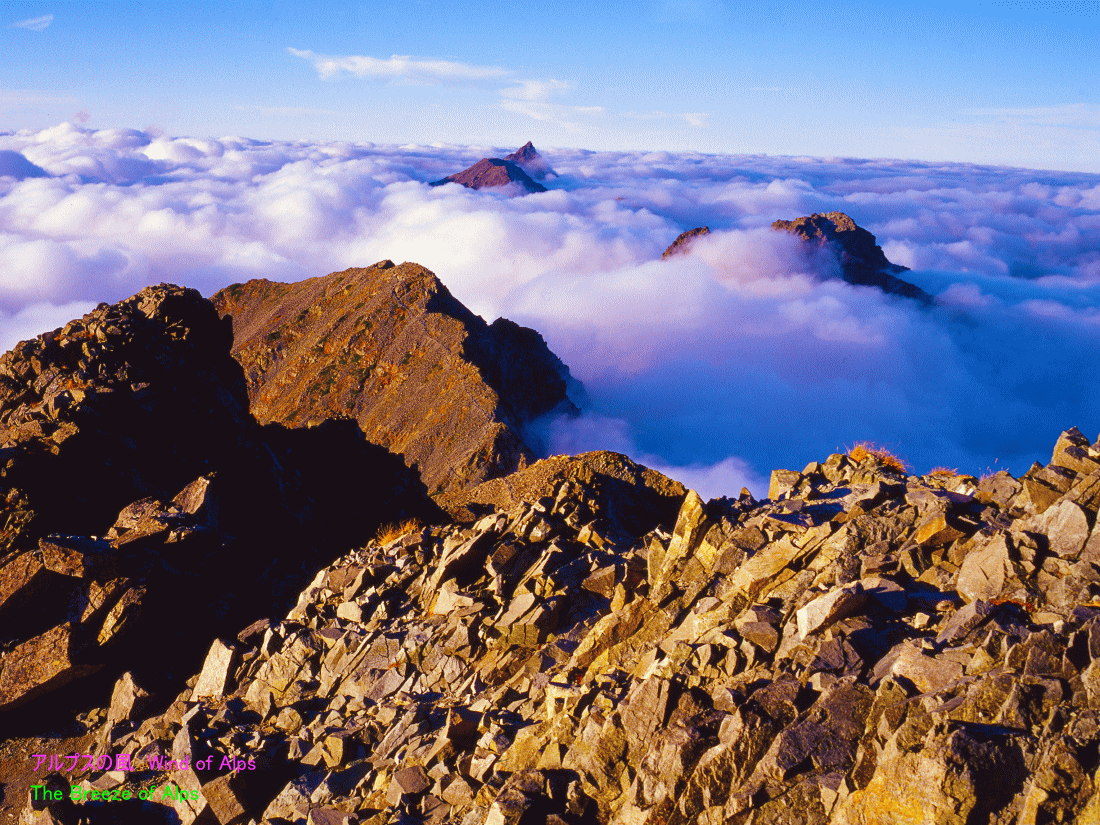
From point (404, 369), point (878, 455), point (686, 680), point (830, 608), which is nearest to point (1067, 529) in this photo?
point (830, 608)

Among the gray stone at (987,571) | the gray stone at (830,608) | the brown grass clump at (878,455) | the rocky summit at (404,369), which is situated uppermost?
the gray stone at (987,571)

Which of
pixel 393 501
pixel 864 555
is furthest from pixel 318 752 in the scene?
pixel 393 501

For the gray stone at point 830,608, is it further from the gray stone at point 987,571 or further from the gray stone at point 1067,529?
the gray stone at point 1067,529

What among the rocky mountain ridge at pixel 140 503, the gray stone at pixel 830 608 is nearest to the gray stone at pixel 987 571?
the gray stone at pixel 830 608

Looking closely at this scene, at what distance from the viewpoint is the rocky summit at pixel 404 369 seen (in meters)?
61.0

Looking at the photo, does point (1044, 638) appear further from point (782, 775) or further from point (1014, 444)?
point (1014, 444)

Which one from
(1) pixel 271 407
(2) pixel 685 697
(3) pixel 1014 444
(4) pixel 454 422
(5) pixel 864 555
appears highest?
(5) pixel 864 555

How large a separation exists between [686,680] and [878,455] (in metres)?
13.4

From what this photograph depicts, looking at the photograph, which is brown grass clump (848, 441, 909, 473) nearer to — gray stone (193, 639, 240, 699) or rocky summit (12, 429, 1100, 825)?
rocky summit (12, 429, 1100, 825)

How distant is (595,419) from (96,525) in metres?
86.2

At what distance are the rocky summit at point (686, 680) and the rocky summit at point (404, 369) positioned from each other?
126 ft

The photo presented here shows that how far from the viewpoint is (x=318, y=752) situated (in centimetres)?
1348

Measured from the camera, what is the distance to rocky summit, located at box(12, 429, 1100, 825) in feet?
23.8

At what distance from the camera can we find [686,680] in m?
9.92
